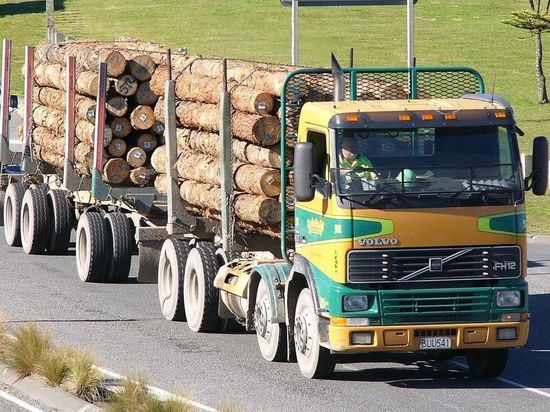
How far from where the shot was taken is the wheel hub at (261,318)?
15.2 meters

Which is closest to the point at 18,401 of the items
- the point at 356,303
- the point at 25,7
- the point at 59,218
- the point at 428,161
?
the point at 356,303

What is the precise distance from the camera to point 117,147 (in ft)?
68.2

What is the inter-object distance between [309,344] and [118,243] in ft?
23.0

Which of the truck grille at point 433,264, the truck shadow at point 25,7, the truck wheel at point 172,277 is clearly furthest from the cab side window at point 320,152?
the truck shadow at point 25,7

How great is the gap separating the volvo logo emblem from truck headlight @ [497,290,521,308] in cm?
65

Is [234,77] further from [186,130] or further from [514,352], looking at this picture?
[514,352]

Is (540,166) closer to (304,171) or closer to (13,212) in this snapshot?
(304,171)

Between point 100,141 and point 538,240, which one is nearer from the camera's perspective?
point 100,141

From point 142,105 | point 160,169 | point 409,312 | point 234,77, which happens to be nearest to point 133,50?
point 142,105

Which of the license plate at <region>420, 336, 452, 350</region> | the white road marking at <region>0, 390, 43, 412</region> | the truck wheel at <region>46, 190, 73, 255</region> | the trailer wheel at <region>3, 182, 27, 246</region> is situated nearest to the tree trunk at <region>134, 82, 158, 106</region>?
the truck wheel at <region>46, 190, 73, 255</region>

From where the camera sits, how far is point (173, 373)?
14734 mm

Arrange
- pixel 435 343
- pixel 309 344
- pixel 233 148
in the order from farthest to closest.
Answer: pixel 233 148 → pixel 309 344 → pixel 435 343

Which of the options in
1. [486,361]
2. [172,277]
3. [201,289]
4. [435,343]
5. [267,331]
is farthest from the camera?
[172,277]

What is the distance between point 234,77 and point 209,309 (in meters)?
2.75
